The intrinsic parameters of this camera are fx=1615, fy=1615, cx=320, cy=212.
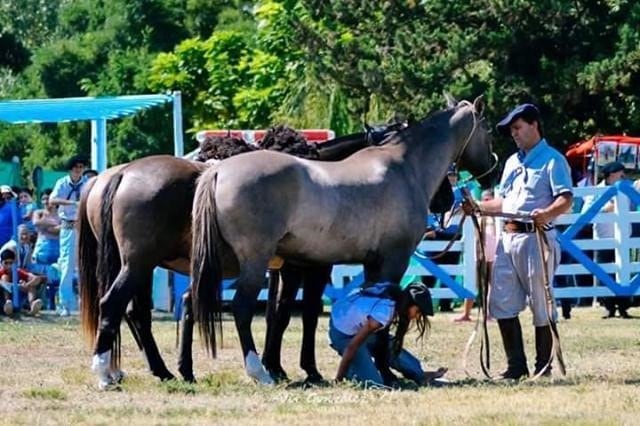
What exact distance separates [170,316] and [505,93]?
430 inches

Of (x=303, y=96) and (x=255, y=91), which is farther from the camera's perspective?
(x=255, y=91)

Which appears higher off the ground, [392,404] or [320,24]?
[320,24]

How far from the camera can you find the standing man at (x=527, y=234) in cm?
1248

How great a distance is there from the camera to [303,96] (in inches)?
1387

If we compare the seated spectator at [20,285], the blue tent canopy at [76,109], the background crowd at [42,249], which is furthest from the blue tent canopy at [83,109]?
the seated spectator at [20,285]

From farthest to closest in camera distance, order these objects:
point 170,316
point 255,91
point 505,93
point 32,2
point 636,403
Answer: point 32,2 < point 255,91 < point 505,93 < point 170,316 < point 636,403

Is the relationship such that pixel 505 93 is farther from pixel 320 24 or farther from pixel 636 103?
pixel 320 24

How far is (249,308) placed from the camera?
1182cm

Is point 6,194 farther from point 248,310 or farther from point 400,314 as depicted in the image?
point 400,314

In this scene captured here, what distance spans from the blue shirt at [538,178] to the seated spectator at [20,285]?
30.5 feet

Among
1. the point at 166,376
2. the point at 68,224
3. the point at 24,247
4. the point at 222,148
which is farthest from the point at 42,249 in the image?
the point at 166,376

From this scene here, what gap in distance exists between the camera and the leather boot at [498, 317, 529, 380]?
41.8 feet

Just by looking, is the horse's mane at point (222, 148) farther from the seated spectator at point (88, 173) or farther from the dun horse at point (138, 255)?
the seated spectator at point (88, 173)

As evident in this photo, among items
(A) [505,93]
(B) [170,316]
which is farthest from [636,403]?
(A) [505,93]
